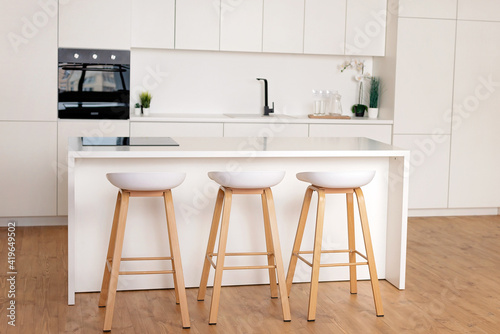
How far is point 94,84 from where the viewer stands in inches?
216

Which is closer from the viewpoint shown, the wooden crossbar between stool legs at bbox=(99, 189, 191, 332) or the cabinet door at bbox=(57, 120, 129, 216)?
the wooden crossbar between stool legs at bbox=(99, 189, 191, 332)

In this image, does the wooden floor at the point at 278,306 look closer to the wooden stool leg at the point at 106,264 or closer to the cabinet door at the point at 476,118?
the wooden stool leg at the point at 106,264

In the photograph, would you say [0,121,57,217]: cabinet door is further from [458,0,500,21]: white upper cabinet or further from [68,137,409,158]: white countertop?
[458,0,500,21]: white upper cabinet

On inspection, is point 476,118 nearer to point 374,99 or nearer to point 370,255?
point 374,99

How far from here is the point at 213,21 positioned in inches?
232

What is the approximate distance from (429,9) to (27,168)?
3803mm

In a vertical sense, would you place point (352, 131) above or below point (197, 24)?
below

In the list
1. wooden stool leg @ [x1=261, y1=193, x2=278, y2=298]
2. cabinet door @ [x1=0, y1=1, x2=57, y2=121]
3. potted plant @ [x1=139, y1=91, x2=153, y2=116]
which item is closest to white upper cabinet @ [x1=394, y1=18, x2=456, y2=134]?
potted plant @ [x1=139, y1=91, x2=153, y2=116]

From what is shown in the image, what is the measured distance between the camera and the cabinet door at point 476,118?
608 cm

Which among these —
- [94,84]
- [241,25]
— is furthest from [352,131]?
[94,84]

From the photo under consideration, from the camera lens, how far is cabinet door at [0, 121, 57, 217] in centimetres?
538

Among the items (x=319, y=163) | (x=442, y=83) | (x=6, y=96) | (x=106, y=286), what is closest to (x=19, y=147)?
(x=6, y=96)

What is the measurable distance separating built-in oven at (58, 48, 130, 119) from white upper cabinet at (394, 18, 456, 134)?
2470 mm

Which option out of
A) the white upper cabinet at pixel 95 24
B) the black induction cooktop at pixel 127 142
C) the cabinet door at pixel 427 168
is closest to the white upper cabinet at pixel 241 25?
the white upper cabinet at pixel 95 24
